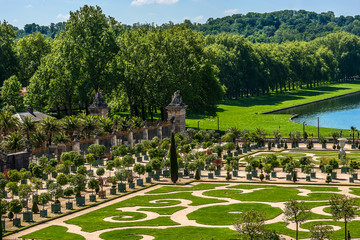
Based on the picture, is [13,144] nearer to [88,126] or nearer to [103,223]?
[88,126]

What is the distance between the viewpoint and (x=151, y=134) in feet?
347

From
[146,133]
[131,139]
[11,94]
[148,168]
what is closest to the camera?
[148,168]

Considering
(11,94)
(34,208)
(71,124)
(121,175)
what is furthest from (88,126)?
(11,94)

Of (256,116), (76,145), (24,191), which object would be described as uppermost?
(256,116)

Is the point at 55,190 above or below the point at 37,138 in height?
below

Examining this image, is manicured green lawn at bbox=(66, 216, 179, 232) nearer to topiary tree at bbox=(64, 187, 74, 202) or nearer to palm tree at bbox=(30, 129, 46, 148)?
topiary tree at bbox=(64, 187, 74, 202)

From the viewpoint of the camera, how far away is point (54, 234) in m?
50.1

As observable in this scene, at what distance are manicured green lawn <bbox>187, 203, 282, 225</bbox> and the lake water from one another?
Result: 7955 cm

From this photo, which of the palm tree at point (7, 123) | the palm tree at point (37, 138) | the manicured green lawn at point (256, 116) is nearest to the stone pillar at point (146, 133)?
the palm tree at point (37, 138)

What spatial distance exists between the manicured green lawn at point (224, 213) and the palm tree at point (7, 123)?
42.9 m

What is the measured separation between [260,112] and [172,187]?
90361 millimetres

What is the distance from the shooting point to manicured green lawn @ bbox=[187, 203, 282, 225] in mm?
53844

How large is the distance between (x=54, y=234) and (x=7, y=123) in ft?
146

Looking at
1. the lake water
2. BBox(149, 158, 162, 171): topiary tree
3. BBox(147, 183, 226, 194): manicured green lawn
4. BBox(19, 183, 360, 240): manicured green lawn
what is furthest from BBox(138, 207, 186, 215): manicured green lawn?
the lake water
